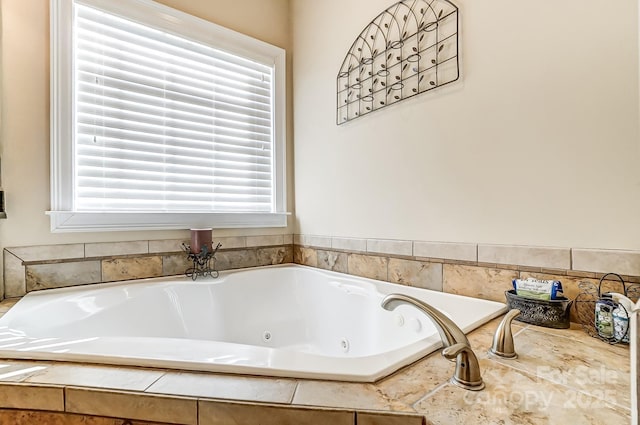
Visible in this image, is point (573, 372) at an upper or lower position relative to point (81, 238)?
lower

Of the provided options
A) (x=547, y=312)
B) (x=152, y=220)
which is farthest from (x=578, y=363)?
(x=152, y=220)

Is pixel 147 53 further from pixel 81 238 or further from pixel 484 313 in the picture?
pixel 484 313

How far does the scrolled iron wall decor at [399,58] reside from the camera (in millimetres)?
1337

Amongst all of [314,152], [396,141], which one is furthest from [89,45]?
[396,141]

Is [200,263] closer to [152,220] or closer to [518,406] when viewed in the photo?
[152,220]

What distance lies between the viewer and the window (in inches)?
59.2

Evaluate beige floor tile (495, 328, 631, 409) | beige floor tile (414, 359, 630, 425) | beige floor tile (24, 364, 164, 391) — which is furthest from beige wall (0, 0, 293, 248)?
beige floor tile (495, 328, 631, 409)

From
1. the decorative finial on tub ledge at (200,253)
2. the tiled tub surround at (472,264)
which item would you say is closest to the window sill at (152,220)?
the decorative finial on tub ledge at (200,253)

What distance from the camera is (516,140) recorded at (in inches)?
44.9

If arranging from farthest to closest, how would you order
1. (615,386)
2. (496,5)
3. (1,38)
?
(1,38) < (496,5) < (615,386)

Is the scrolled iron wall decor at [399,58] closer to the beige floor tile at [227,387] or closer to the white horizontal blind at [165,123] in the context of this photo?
the white horizontal blind at [165,123]

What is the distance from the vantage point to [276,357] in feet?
2.48

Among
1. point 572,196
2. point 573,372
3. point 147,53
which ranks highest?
point 147,53

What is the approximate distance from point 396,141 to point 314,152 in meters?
0.68
